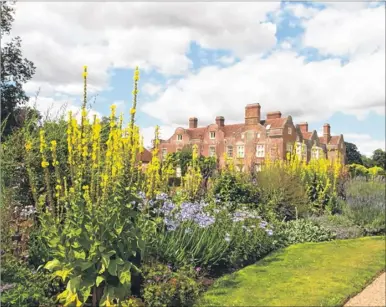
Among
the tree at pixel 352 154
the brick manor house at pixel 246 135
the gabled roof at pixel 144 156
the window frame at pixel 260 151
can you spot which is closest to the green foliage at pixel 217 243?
the gabled roof at pixel 144 156

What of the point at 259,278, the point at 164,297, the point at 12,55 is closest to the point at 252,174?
the point at 259,278

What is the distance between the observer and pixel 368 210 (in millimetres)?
8992

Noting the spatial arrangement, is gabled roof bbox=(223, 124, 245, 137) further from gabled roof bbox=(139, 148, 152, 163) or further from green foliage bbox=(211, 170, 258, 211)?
gabled roof bbox=(139, 148, 152, 163)

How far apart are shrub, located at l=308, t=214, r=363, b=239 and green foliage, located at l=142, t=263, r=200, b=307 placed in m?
4.77

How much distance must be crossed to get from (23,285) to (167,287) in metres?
1.29

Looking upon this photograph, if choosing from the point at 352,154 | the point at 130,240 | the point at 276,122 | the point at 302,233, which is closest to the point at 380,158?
the point at 352,154

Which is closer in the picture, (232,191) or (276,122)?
(232,191)

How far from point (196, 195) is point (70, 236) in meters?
4.17

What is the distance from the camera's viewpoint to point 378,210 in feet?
29.3

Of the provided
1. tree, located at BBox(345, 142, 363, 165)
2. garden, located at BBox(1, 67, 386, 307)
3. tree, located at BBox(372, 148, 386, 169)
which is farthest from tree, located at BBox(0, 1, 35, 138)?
tree, located at BBox(372, 148, 386, 169)

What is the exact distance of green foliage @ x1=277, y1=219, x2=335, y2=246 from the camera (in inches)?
278

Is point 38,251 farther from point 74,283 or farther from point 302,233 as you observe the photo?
point 302,233

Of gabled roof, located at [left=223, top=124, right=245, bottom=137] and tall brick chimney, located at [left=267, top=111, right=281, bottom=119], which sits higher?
tall brick chimney, located at [left=267, top=111, right=281, bottom=119]

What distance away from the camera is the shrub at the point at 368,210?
348 inches
